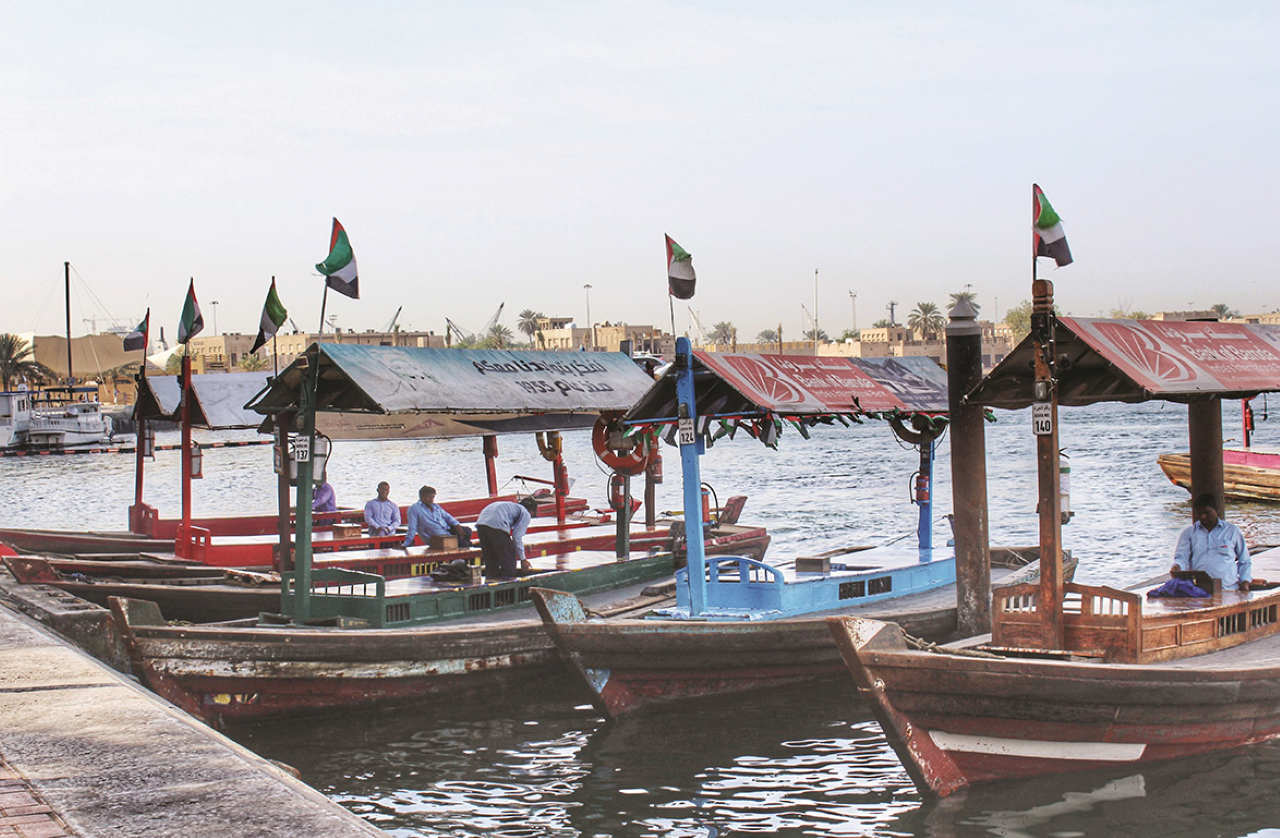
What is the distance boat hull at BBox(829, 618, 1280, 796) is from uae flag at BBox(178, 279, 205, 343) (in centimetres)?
1282

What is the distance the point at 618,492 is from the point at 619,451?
679 mm

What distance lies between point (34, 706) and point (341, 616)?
4.73 m

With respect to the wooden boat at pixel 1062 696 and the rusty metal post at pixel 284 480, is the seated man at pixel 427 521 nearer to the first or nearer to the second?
the rusty metal post at pixel 284 480

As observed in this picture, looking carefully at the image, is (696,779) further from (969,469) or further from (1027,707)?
(969,469)

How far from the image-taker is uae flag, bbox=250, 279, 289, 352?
49.6 feet

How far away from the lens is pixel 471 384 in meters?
14.1

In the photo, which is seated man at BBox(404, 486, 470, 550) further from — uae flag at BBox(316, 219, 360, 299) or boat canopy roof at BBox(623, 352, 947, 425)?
boat canopy roof at BBox(623, 352, 947, 425)

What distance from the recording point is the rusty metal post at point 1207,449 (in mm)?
13742

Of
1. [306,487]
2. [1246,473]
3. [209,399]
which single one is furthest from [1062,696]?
[1246,473]

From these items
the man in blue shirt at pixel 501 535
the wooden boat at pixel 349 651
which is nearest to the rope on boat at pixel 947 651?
the wooden boat at pixel 349 651

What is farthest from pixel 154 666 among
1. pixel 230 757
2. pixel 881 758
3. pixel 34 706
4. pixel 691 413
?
pixel 881 758

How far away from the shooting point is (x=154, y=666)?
37.8 ft

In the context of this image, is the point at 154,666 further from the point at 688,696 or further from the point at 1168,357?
the point at 1168,357

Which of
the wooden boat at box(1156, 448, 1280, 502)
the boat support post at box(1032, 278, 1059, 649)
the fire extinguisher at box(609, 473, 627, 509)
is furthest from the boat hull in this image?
the wooden boat at box(1156, 448, 1280, 502)
